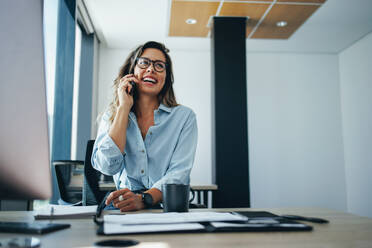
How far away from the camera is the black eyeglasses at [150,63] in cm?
163

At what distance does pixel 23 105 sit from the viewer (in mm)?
513

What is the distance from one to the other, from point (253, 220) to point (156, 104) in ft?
3.68

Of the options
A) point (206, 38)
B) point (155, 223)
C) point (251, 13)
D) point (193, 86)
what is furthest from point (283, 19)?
point (155, 223)

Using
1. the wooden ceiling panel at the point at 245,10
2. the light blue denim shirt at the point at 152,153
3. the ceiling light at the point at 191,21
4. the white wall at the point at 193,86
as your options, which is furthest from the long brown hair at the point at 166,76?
the white wall at the point at 193,86

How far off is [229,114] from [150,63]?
198 centimetres

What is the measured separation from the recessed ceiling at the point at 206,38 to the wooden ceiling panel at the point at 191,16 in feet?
0.23

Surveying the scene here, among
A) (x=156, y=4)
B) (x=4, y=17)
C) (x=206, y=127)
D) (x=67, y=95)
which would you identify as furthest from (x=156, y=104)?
(x=206, y=127)

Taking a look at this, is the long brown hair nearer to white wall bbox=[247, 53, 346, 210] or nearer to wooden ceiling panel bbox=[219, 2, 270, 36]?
wooden ceiling panel bbox=[219, 2, 270, 36]

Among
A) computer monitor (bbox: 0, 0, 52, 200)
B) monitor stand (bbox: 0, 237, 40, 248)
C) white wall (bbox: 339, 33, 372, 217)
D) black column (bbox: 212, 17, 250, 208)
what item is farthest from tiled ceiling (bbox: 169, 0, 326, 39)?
monitor stand (bbox: 0, 237, 40, 248)

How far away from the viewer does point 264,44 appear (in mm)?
4676

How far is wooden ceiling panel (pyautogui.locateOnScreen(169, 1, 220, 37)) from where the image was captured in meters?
Answer: 3.32

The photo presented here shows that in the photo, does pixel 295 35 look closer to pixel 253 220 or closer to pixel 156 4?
pixel 156 4

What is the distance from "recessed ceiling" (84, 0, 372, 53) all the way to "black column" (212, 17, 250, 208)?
0.29 metres

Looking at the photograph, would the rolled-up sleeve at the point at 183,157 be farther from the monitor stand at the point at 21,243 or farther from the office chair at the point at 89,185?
the monitor stand at the point at 21,243
